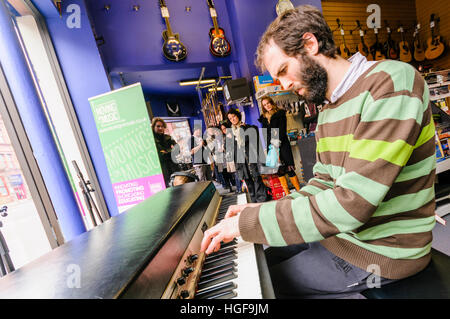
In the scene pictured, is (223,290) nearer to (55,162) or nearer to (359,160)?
(359,160)

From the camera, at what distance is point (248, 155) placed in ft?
13.0

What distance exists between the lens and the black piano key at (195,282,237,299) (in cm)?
69

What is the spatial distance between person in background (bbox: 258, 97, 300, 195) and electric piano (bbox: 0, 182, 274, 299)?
2.89m

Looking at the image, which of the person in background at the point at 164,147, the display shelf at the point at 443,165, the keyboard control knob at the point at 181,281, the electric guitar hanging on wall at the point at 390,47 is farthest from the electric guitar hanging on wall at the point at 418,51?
the keyboard control knob at the point at 181,281

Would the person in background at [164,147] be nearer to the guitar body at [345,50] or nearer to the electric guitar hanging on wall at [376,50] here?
the guitar body at [345,50]

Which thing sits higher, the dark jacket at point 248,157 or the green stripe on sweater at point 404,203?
the green stripe on sweater at point 404,203

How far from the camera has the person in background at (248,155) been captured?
3.87m

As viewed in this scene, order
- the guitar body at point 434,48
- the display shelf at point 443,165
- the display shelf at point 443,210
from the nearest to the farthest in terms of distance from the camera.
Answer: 1. the display shelf at point 443,210
2. the display shelf at point 443,165
3. the guitar body at point 434,48

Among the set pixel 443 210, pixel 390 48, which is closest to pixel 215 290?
pixel 443 210

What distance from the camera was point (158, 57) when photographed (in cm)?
432

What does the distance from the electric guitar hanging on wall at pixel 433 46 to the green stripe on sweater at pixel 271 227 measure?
317 inches

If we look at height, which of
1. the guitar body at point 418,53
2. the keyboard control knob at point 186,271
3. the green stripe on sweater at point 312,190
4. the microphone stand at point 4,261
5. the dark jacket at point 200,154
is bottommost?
the dark jacket at point 200,154
